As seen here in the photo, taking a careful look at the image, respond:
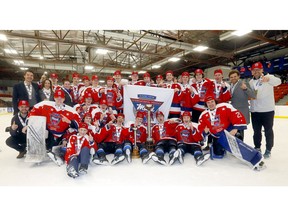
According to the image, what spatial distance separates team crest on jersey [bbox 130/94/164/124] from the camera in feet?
10.6

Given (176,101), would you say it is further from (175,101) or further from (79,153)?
(79,153)

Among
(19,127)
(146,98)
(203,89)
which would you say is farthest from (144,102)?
(19,127)

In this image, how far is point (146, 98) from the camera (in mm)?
3215

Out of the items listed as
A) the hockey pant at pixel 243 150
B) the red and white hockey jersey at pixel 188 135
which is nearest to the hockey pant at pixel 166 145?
the red and white hockey jersey at pixel 188 135

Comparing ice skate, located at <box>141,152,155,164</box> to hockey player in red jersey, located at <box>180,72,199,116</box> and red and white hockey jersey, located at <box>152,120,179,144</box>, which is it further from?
hockey player in red jersey, located at <box>180,72,199,116</box>

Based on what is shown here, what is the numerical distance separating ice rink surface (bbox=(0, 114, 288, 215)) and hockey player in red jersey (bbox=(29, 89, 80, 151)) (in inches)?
22.0

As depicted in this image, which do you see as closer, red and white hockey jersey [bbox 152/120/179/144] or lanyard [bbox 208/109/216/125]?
lanyard [bbox 208/109/216/125]

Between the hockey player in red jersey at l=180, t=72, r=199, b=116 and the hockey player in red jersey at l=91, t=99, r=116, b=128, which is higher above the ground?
the hockey player in red jersey at l=180, t=72, r=199, b=116

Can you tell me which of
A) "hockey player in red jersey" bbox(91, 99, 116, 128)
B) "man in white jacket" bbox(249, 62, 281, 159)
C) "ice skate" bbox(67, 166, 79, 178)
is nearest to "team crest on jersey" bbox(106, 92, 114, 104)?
"hockey player in red jersey" bbox(91, 99, 116, 128)

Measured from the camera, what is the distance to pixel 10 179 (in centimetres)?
228

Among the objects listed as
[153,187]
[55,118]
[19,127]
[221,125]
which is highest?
[55,118]

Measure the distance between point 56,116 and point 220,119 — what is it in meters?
2.38

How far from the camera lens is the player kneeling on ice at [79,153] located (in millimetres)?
2349
